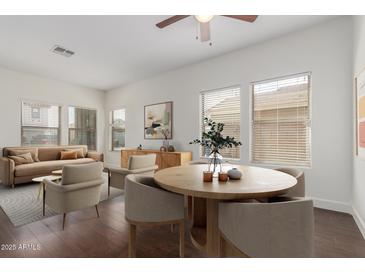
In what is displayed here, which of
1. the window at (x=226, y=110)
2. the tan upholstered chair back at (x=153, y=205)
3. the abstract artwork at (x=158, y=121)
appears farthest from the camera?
the abstract artwork at (x=158, y=121)

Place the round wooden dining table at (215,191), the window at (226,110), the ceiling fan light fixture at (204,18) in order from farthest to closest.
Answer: the window at (226,110) → the ceiling fan light fixture at (204,18) → the round wooden dining table at (215,191)

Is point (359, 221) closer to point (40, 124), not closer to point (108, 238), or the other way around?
point (108, 238)

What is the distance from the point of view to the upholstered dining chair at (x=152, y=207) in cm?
157

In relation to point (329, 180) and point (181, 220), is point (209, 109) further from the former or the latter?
point (181, 220)

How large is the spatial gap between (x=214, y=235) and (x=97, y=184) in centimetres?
172

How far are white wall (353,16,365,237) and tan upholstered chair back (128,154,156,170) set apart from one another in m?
3.03

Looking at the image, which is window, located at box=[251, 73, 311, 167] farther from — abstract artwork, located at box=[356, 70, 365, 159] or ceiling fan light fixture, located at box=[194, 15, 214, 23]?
ceiling fan light fixture, located at box=[194, 15, 214, 23]

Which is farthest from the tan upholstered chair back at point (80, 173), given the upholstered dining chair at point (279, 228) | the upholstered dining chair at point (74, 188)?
the upholstered dining chair at point (279, 228)

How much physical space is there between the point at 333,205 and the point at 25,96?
7198mm

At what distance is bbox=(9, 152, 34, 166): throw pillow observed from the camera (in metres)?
4.18

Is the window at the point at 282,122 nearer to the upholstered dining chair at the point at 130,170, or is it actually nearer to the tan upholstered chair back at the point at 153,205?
the upholstered dining chair at the point at 130,170

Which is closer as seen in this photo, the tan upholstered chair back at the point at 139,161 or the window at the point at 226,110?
the tan upholstered chair back at the point at 139,161

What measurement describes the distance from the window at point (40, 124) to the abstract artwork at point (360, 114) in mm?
6926

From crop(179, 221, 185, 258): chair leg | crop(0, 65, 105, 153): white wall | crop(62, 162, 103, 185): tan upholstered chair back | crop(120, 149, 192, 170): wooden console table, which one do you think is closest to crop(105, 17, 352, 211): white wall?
crop(120, 149, 192, 170): wooden console table
